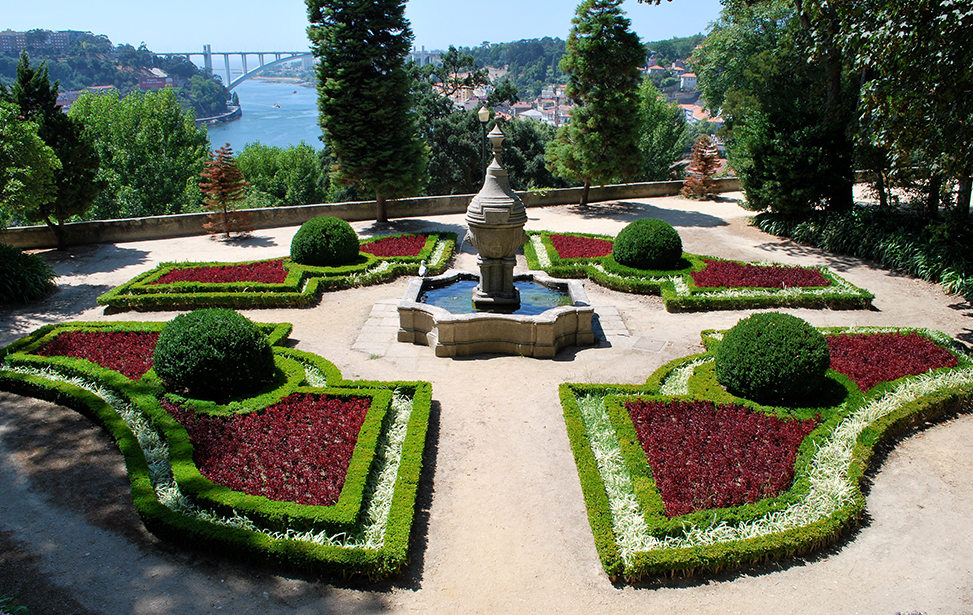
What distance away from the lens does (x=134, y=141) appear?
3083cm

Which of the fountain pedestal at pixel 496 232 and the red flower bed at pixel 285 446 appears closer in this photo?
the red flower bed at pixel 285 446

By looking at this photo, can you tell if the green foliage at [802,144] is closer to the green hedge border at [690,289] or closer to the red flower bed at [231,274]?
the green hedge border at [690,289]

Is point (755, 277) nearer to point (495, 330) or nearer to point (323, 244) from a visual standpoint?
point (495, 330)

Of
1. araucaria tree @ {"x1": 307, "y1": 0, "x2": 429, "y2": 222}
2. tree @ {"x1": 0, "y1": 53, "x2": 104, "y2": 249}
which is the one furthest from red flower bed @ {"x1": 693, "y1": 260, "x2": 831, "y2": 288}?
tree @ {"x1": 0, "y1": 53, "x2": 104, "y2": 249}

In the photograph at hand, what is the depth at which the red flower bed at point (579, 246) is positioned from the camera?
16375 millimetres

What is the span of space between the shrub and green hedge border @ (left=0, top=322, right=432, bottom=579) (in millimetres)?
3934

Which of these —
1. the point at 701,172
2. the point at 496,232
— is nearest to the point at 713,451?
the point at 496,232

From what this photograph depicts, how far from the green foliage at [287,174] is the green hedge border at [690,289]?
22.7 meters

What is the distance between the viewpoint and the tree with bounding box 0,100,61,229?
13008mm

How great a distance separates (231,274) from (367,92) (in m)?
7.62

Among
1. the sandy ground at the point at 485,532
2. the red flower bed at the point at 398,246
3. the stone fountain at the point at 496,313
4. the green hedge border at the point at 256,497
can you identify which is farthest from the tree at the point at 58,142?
the stone fountain at the point at 496,313

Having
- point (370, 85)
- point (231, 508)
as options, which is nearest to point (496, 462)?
point (231, 508)

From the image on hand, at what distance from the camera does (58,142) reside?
1641cm

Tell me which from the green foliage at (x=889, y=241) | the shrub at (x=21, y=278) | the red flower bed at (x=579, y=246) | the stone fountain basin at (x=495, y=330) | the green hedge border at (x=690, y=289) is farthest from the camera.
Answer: the red flower bed at (x=579, y=246)
